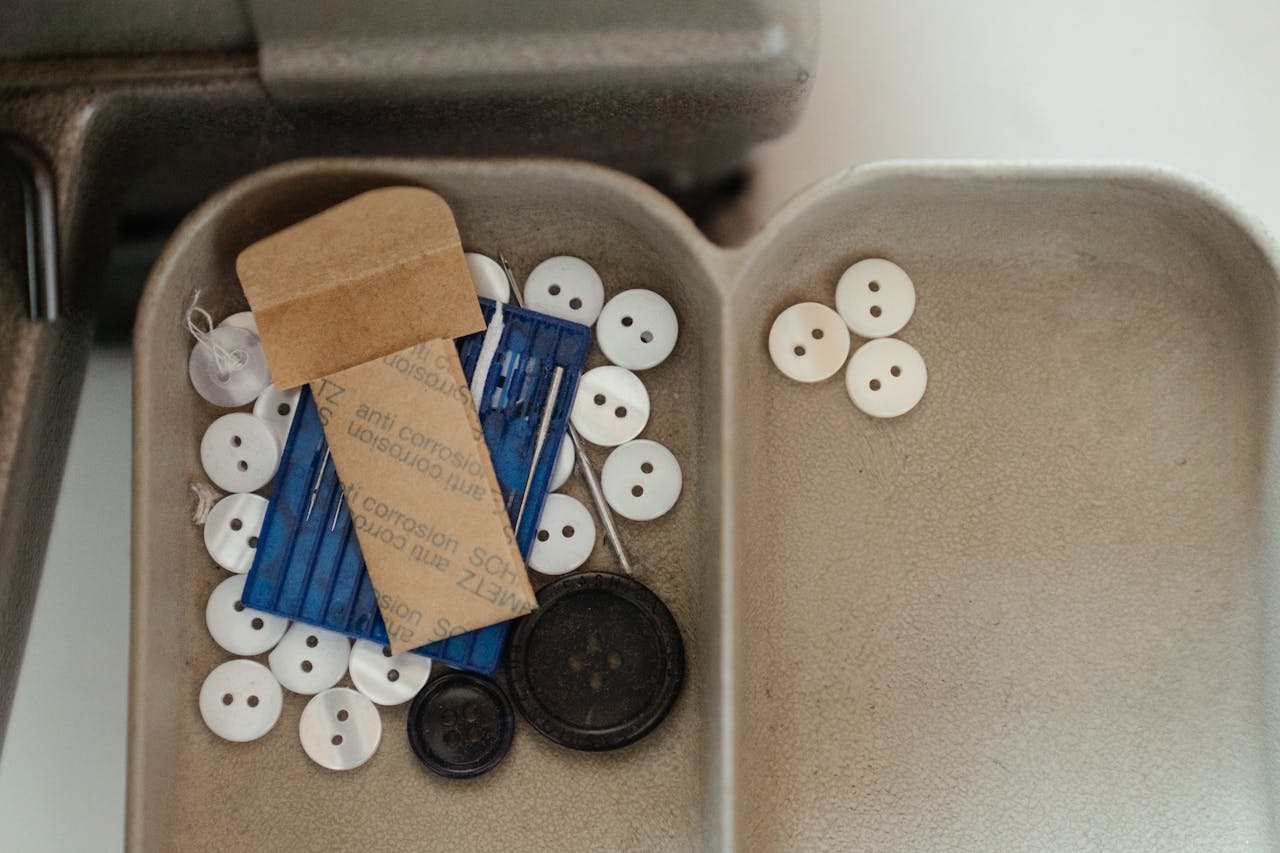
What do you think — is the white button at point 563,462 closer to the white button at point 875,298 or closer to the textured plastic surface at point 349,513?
the textured plastic surface at point 349,513

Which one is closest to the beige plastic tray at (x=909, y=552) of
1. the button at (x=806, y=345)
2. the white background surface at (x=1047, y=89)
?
the button at (x=806, y=345)

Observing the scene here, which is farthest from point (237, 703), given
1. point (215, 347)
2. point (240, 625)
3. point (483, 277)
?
point (483, 277)

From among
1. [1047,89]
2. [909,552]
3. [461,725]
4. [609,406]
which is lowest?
[461,725]

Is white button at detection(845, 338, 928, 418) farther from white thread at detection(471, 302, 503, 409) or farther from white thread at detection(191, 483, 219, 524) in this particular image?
white thread at detection(191, 483, 219, 524)

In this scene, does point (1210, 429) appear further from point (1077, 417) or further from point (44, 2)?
point (44, 2)

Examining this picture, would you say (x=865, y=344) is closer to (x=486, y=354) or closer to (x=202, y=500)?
(x=486, y=354)

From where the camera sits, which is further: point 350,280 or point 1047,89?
point 1047,89

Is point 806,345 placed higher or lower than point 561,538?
higher
